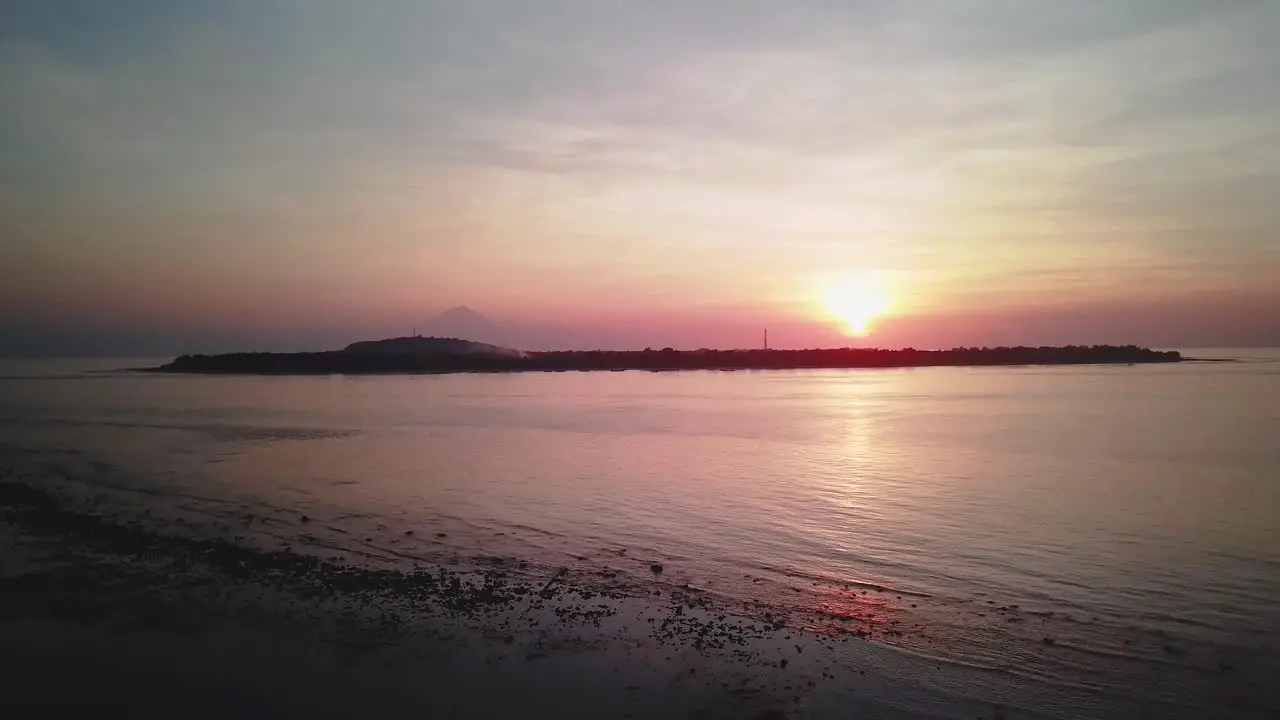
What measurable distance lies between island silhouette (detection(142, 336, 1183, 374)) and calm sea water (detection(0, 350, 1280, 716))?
3609 inches

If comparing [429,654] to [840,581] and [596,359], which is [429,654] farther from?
[596,359]

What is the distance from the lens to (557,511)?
65.1 ft

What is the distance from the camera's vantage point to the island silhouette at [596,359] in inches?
5340

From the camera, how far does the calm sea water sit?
11328 millimetres

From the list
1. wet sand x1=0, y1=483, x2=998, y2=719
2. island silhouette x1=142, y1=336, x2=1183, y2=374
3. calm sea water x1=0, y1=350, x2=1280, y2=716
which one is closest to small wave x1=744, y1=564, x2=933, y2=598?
calm sea water x1=0, y1=350, x2=1280, y2=716

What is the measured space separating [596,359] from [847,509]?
13263 centimetres

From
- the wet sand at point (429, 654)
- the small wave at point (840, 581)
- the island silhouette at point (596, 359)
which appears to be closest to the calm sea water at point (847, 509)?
the small wave at point (840, 581)

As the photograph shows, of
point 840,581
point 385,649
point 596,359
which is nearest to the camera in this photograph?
point 385,649

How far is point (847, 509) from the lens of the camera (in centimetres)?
2003

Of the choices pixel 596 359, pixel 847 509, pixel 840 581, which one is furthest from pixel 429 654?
pixel 596 359

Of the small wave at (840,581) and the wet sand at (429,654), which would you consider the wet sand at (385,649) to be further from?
the small wave at (840,581)

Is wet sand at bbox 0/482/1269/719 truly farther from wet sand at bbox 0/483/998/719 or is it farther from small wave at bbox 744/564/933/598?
small wave at bbox 744/564/933/598

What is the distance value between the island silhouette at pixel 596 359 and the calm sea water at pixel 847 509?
91677 millimetres

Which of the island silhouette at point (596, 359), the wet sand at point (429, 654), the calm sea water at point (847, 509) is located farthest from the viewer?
the island silhouette at point (596, 359)
